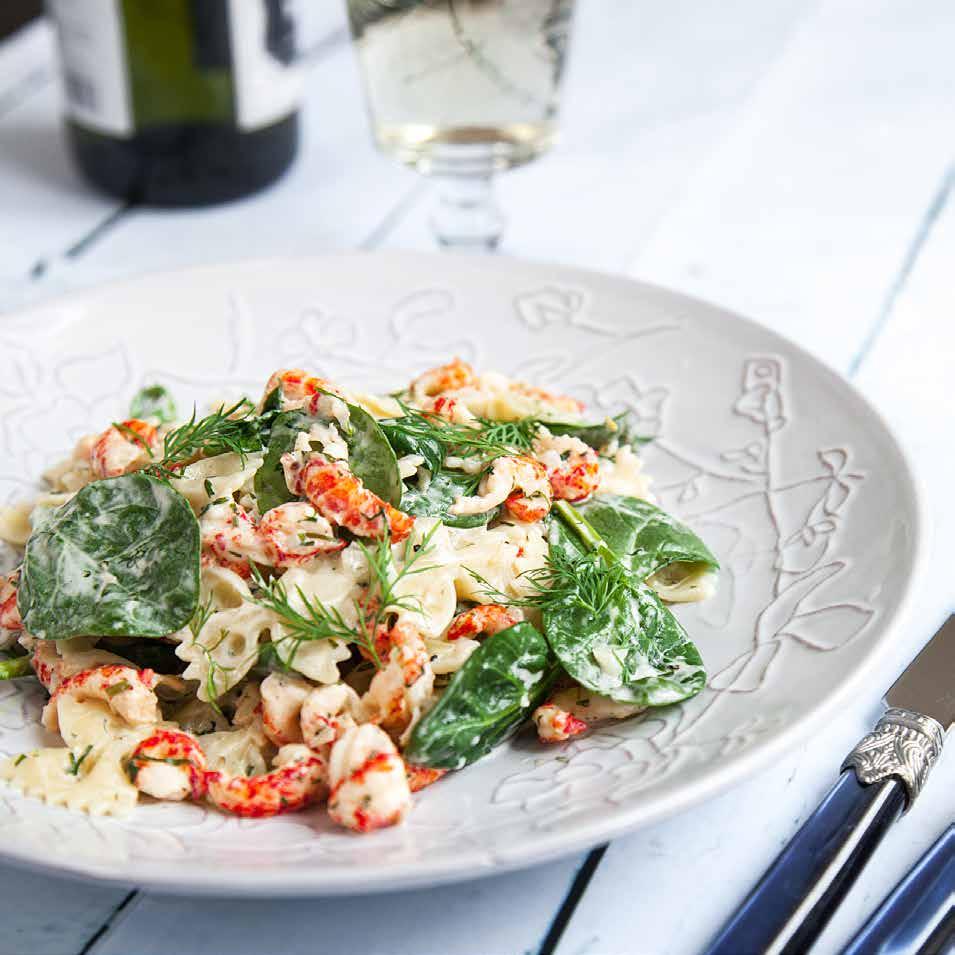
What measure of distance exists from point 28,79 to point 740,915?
192 inches

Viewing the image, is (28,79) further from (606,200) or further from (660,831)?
(660,831)

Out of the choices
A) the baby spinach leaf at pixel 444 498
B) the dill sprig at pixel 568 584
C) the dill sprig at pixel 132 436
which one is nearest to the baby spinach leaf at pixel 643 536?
the dill sprig at pixel 568 584

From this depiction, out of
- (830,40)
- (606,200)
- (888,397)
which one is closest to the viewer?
(888,397)

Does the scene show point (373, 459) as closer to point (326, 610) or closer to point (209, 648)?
point (326, 610)

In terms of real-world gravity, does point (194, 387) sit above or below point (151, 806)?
below

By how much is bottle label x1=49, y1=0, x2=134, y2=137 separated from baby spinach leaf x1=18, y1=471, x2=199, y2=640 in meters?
2.22

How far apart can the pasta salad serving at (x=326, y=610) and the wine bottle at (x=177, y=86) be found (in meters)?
2.00

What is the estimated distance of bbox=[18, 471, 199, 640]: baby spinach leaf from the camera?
211cm

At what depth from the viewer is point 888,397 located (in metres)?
3.55

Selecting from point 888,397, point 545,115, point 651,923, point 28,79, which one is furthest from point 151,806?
point 28,79

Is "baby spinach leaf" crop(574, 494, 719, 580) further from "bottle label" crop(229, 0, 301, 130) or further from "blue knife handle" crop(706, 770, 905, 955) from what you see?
"bottle label" crop(229, 0, 301, 130)

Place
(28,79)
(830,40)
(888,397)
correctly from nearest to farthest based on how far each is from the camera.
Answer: (888,397) < (28,79) < (830,40)

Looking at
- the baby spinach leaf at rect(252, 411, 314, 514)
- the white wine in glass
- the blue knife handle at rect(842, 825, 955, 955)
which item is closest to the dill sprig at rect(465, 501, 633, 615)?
the baby spinach leaf at rect(252, 411, 314, 514)

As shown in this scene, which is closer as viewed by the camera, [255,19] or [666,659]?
[666,659]
